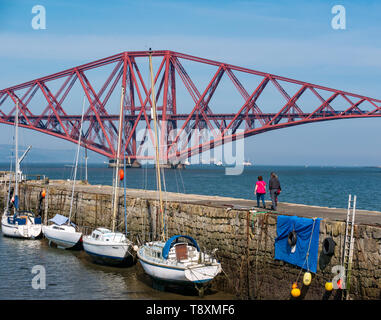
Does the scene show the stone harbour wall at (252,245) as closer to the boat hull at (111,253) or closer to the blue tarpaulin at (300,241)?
the blue tarpaulin at (300,241)

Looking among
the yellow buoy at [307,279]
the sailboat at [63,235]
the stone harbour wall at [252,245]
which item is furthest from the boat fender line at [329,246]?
the sailboat at [63,235]

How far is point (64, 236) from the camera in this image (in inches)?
827

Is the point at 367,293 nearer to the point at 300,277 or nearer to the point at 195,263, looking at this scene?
the point at 300,277

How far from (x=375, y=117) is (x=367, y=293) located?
→ 65612 mm

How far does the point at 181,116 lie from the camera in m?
80.9

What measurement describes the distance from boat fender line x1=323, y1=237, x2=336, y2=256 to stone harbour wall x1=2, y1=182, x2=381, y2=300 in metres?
0.11

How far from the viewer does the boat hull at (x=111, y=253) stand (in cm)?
1731

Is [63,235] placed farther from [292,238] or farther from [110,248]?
[292,238]

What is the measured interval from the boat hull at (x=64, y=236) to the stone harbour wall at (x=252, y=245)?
1.55 m

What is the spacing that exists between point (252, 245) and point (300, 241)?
5.85 ft

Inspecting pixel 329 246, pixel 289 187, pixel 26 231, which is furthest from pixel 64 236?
pixel 289 187

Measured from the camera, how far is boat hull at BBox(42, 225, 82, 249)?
20.7 m

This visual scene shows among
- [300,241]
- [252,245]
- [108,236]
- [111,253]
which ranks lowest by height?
[111,253]
